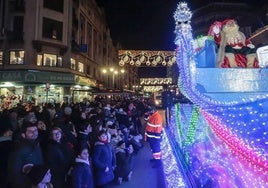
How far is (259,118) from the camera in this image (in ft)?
11.5

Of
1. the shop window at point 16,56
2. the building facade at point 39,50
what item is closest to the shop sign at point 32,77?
the building facade at point 39,50

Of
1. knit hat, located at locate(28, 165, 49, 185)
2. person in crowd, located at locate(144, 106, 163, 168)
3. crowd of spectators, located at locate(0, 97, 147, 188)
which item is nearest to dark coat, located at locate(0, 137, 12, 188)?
crowd of spectators, located at locate(0, 97, 147, 188)

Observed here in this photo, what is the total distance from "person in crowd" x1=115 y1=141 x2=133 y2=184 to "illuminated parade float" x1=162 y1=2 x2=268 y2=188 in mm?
1310

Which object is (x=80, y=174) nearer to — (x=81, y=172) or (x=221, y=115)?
(x=81, y=172)

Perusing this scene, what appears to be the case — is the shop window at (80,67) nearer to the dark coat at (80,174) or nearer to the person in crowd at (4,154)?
the person in crowd at (4,154)

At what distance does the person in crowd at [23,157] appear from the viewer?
468 centimetres

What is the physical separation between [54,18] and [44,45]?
3324 mm

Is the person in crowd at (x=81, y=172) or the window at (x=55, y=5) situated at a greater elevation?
the window at (x=55, y=5)

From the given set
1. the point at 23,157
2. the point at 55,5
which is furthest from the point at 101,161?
the point at 55,5

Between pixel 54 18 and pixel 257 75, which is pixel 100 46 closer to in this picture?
pixel 54 18

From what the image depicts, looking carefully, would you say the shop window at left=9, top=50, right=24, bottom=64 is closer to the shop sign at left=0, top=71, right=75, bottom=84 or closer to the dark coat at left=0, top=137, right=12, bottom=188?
the shop sign at left=0, top=71, right=75, bottom=84

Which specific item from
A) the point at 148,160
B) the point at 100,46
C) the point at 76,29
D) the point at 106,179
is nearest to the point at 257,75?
the point at 106,179

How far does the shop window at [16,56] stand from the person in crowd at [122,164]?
23685 mm

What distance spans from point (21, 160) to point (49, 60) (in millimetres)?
27974
